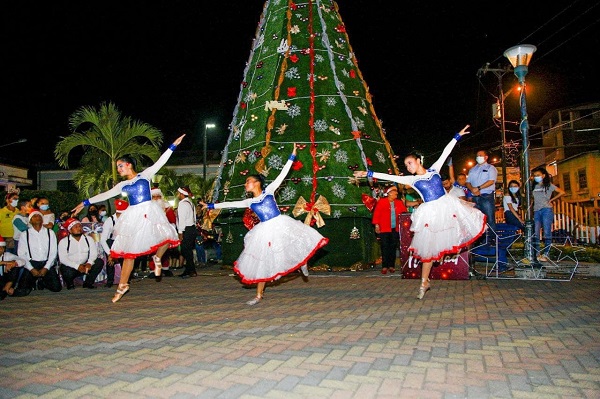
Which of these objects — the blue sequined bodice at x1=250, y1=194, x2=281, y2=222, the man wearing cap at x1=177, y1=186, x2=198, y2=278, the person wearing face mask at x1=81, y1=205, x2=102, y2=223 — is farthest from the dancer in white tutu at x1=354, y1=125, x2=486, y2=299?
the person wearing face mask at x1=81, y1=205, x2=102, y2=223

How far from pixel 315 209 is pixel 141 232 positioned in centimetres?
474

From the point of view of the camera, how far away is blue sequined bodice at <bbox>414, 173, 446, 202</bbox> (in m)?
7.04

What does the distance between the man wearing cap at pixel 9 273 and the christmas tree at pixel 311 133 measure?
4.95 metres

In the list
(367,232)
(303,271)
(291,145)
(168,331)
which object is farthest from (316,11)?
(168,331)

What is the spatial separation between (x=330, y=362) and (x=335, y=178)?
26.4 feet

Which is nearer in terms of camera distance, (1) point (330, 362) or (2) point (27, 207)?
(1) point (330, 362)

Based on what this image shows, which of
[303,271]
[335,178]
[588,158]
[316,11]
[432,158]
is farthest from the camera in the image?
[432,158]

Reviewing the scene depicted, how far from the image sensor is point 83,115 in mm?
16172

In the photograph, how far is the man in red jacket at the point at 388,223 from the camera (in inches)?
411

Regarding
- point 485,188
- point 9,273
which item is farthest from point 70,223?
point 485,188

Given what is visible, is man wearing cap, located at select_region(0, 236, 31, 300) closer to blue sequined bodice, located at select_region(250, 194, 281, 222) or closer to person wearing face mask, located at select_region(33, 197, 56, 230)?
person wearing face mask, located at select_region(33, 197, 56, 230)

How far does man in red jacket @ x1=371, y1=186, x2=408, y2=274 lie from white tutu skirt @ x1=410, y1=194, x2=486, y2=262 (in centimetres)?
323

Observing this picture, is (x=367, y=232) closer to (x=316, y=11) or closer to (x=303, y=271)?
(x=303, y=271)

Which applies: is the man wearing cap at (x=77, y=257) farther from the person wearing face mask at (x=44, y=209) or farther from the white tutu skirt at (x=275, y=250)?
the white tutu skirt at (x=275, y=250)
